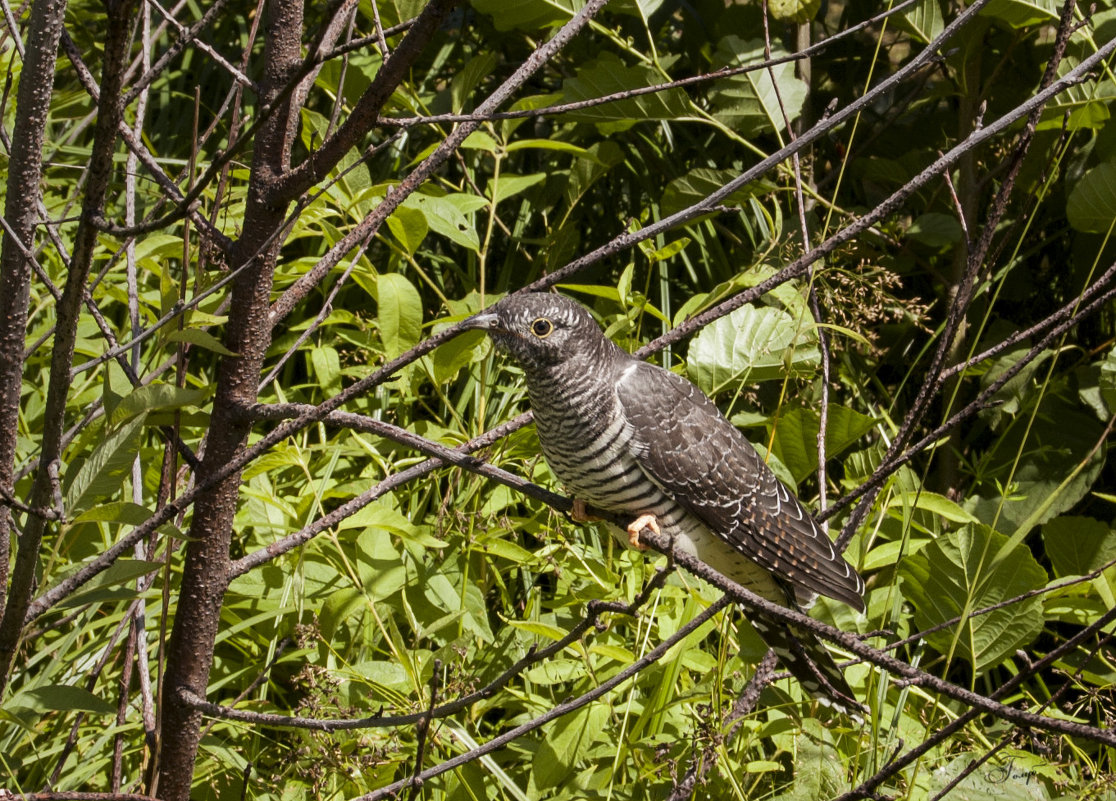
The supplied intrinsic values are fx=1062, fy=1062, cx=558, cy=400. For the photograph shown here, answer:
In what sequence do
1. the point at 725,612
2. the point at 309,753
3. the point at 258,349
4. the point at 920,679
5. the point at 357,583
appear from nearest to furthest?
the point at 920,679, the point at 258,349, the point at 309,753, the point at 357,583, the point at 725,612

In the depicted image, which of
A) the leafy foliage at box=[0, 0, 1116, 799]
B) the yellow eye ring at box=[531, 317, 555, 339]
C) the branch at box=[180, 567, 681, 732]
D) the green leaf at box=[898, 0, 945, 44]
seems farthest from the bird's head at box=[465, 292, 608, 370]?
the green leaf at box=[898, 0, 945, 44]

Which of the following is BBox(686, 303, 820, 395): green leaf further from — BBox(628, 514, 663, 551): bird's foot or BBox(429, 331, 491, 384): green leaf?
BBox(429, 331, 491, 384): green leaf

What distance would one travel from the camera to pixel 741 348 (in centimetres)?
240

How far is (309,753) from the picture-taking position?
75.6 inches

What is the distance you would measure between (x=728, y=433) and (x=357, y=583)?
3.02ft

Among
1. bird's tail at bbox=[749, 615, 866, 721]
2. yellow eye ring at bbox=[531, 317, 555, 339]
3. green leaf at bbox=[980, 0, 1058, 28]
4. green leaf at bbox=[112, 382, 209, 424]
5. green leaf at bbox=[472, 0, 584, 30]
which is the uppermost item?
green leaf at bbox=[980, 0, 1058, 28]

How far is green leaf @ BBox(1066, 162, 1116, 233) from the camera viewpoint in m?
2.83

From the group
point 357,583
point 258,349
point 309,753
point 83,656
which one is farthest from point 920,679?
point 83,656

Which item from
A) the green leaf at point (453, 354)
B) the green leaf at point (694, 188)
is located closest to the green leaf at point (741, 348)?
the green leaf at point (453, 354)

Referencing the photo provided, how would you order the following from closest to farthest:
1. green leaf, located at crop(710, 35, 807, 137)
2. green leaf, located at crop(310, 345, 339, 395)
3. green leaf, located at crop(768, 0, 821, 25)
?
green leaf, located at crop(310, 345, 339, 395)
green leaf, located at crop(768, 0, 821, 25)
green leaf, located at crop(710, 35, 807, 137)

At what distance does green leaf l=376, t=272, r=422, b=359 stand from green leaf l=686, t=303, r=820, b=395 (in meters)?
0.64

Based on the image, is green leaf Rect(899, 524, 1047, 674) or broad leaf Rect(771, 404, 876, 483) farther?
broad leaf Rect(771, 404, 876, 483)

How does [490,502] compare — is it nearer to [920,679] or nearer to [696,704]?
[696,704]

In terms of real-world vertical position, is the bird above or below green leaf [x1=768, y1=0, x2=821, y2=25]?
below
